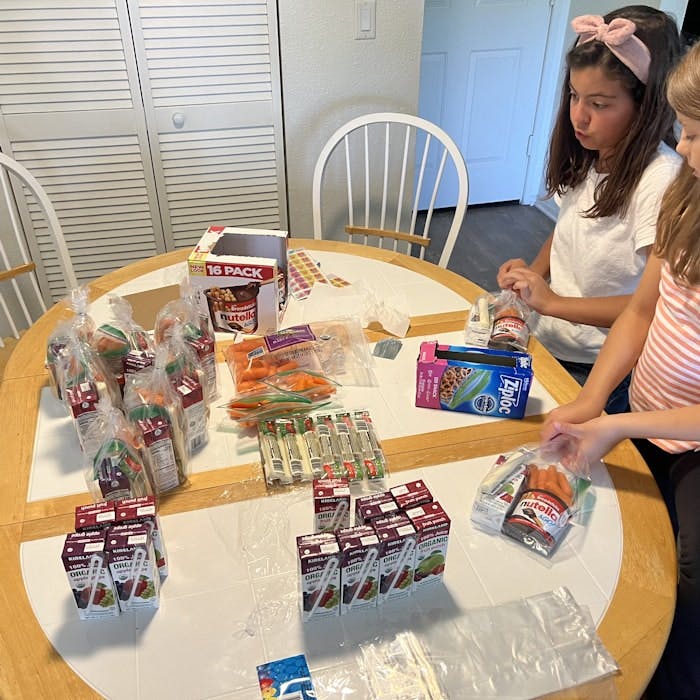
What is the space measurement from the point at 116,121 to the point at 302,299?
1233mm

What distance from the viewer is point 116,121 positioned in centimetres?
229

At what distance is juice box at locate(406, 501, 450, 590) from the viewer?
83 cm

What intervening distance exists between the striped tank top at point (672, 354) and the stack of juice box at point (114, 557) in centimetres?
93

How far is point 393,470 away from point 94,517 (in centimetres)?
47

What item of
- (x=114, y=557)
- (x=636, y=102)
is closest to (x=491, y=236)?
(x=636, y=102)

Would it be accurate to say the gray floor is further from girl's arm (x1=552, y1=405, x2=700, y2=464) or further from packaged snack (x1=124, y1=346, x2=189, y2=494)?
packaged snack (x1=124, y1=346, x2=189, y2=494)

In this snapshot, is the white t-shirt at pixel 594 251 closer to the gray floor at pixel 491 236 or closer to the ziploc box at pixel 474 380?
the ziploc box at pixel 474 380

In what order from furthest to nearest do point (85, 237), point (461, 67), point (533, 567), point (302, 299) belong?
point (461, 67) < point (85, 237) < point (302, 299) < point (533, 567)

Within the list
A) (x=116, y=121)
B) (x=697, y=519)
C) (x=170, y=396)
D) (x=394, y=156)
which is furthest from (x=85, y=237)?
(x=697, y=519)

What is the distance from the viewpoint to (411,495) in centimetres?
88

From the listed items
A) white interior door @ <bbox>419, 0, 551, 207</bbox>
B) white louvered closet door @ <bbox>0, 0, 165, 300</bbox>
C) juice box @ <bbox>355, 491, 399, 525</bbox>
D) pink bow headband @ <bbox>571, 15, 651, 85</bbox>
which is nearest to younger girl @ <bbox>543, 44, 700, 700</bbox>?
pink bow headband @ <bbox>571, 15, 651, 85</bbox>

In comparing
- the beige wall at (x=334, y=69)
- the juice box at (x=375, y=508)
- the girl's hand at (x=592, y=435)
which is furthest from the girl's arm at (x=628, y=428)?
the beige wall at (x=334, y=69)

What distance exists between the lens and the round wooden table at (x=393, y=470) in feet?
2.63

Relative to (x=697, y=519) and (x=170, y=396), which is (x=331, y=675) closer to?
(x=170, y=396)
